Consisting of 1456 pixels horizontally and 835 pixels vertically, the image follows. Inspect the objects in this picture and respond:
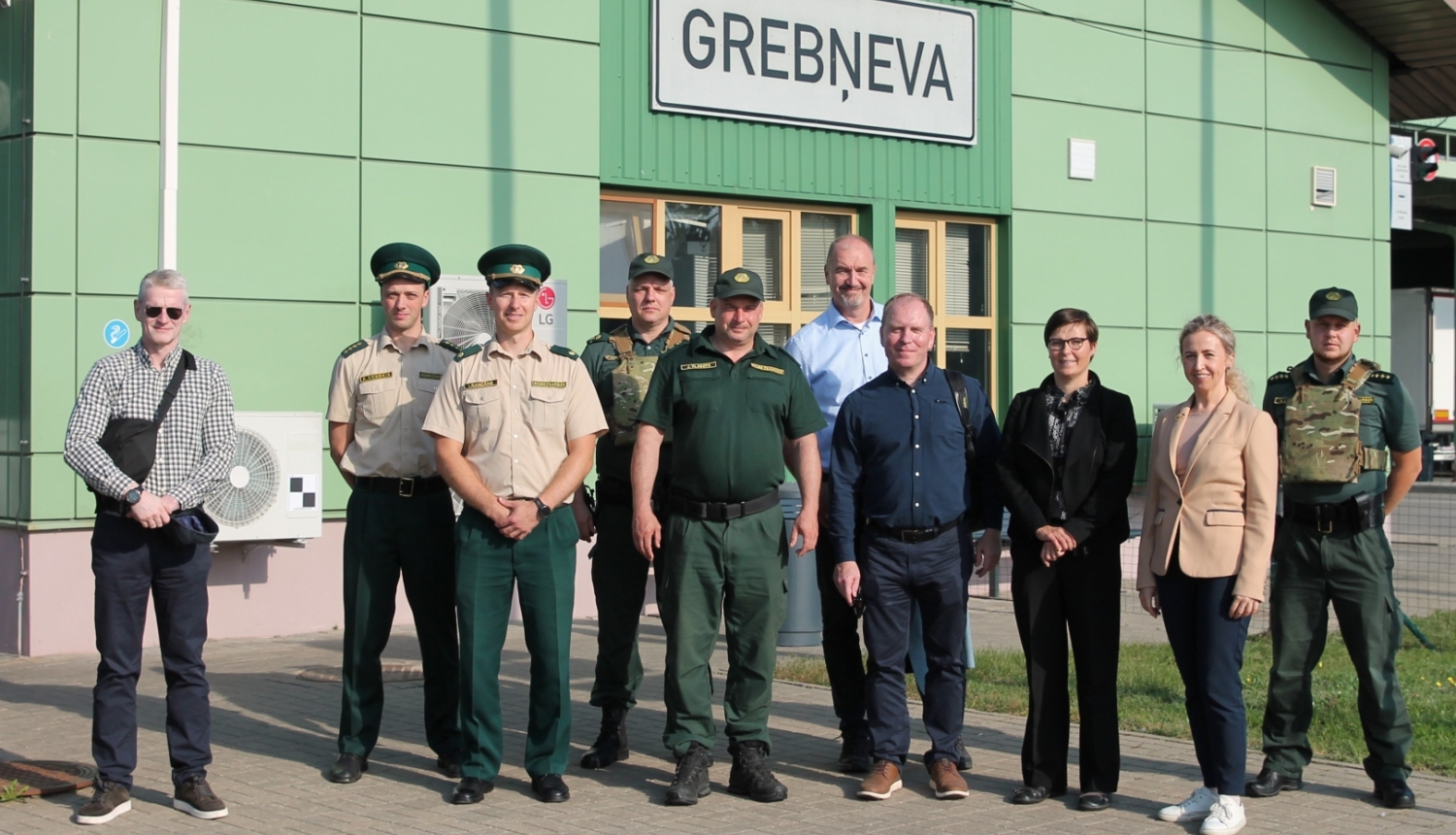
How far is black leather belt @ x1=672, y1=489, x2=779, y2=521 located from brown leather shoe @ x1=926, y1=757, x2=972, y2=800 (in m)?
1.22

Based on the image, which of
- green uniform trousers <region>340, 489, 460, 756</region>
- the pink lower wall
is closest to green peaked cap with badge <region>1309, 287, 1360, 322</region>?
green uniform trousers <region>340, 489, 460, 756</region>

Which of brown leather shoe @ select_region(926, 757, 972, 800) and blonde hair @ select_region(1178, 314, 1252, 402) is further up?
blonde hair @ select_region(1178, 314, 1252, 402)

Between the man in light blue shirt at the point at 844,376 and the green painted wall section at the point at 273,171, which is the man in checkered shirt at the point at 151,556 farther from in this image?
the green painted wall section at the point at 273,171

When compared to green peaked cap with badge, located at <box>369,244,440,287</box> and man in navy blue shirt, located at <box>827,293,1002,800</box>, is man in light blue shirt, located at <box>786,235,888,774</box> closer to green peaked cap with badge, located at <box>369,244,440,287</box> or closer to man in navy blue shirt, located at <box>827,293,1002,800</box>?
man in navy blue shirt, located at <box>827,293,1002,800</box>

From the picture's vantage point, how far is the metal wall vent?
49.9 feet

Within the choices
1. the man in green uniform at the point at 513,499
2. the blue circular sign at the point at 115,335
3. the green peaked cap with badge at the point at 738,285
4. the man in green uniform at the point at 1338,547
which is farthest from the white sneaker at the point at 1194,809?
the blue circular sign at the point at 115,335

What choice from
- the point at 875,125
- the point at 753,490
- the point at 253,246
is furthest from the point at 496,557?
the point at 875,125

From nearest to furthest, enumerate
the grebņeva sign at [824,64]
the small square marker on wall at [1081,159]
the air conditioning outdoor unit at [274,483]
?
the air conditioning outdoor unit at [274,483] → the grebņeva sign at [824,64] → the small square marker on wall at [1081,159]

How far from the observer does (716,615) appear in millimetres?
6316

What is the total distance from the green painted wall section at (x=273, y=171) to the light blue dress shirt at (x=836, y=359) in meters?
4.67

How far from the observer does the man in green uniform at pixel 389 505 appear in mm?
6527

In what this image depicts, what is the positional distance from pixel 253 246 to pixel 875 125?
5.08 m

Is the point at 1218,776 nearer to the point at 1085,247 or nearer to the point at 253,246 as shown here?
the point at 253,246

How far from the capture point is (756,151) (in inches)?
484
